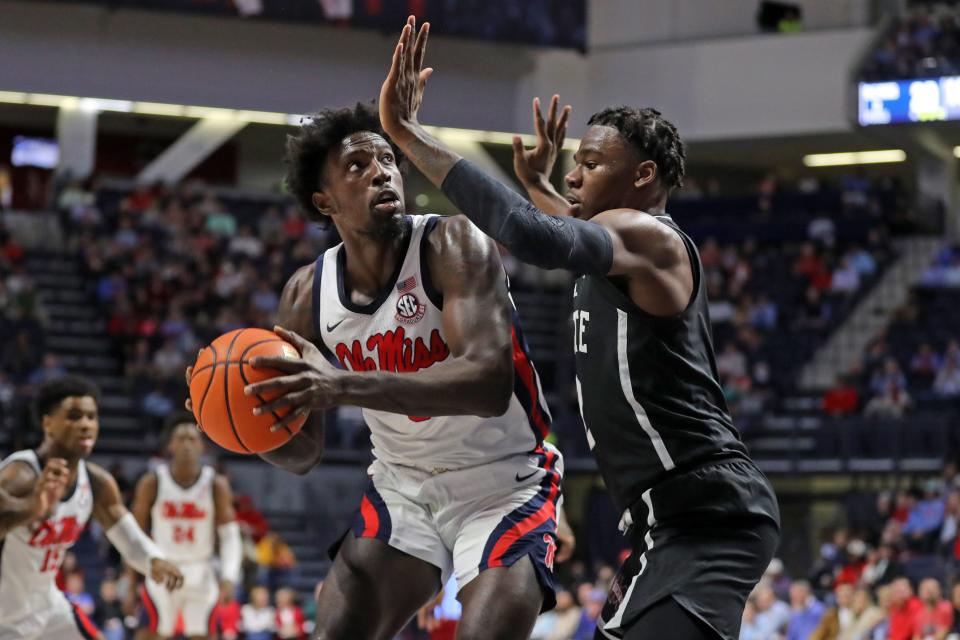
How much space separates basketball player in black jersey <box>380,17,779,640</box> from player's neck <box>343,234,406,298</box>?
55 centimetres

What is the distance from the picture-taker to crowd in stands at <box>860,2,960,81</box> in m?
21.6

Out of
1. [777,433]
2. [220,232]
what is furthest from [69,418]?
[220,232]

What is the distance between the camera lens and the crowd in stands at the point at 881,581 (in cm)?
1170

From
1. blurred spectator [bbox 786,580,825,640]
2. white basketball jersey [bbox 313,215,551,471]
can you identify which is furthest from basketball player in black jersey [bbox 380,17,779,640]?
blurred spectator [bbox 786,580,825,640]

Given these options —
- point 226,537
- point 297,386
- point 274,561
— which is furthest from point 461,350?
point 274,561

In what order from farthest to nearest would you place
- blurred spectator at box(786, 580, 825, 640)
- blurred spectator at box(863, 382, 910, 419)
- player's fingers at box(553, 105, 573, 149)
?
1. blurred spectator at box(863, 382, 910, 419)
2. blurred spectator at box(786, 580, 825, 640)
3. player's fingers at box(553, 105, 573, 149)

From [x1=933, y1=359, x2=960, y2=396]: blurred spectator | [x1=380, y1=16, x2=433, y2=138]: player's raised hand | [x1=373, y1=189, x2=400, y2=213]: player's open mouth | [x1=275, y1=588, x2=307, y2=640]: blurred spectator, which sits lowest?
[x1=275, y1=588, x2=307, y2=640]: blurred spectator

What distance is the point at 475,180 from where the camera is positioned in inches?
159

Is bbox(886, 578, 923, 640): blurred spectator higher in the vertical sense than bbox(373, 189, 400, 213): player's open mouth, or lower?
lower

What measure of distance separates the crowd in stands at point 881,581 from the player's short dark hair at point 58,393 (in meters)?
6.99

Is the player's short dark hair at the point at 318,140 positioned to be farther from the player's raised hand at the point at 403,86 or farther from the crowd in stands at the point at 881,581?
the crowd in stands at the point at 881,581

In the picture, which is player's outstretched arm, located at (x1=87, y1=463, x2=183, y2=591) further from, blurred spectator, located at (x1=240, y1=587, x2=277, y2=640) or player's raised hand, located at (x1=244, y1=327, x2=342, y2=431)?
blurred spectator, located at (x1=240, y1=587, x2=277, y2=640)

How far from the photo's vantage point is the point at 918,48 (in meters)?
22.3

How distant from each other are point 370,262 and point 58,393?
3.00m
